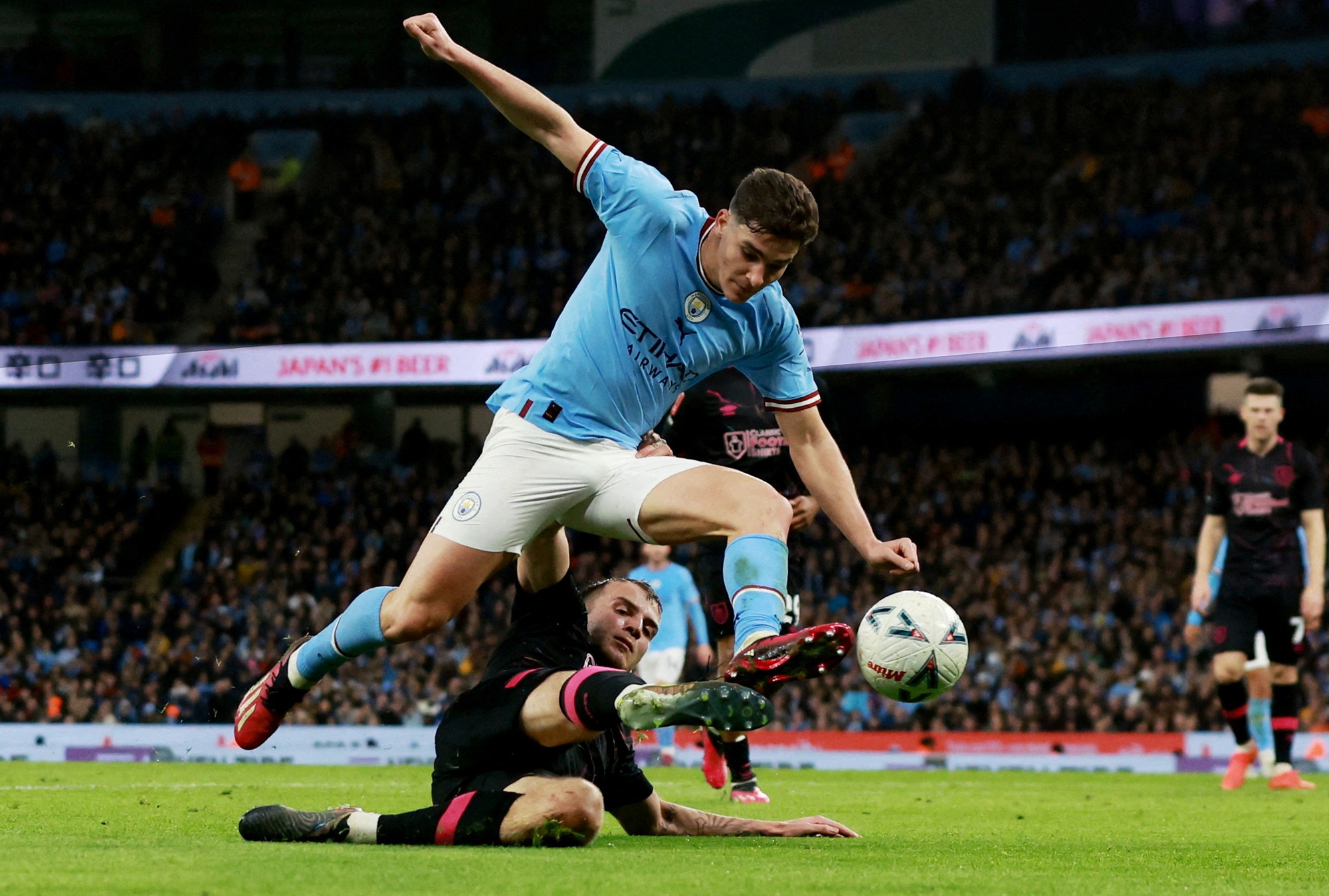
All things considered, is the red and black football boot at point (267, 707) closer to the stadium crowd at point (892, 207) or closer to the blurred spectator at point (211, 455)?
the stadium crowd at point (892, 207)

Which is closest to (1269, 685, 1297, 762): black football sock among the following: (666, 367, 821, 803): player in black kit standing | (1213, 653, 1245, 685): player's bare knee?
(1213, 653, 1245, 685): player's bare knee

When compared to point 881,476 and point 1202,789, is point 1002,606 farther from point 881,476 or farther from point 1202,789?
point 1202,789

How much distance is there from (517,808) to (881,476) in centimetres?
1869

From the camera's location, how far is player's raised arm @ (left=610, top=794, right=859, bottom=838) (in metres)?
5.88

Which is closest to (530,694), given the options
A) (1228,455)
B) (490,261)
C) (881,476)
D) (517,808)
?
(517,808)

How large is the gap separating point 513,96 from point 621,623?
6.11 ft

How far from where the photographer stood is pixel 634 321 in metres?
5.38

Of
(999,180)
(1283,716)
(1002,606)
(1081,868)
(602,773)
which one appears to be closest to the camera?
(1081,868)

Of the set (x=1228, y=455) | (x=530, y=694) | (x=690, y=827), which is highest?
(x=1228, y=455)

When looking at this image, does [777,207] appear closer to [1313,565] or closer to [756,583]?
[756,583]

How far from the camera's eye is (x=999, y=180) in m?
24.4

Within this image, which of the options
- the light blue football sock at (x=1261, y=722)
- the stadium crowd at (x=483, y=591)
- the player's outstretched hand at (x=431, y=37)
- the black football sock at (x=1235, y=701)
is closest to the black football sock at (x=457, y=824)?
the player's outstretched hand at (x=431, y=37)

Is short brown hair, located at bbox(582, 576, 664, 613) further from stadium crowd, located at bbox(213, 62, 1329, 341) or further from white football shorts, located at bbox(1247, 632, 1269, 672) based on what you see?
stadium crowd, located at bbox(213, 62, 1329, 341)

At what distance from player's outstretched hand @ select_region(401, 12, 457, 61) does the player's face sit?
193 cm
